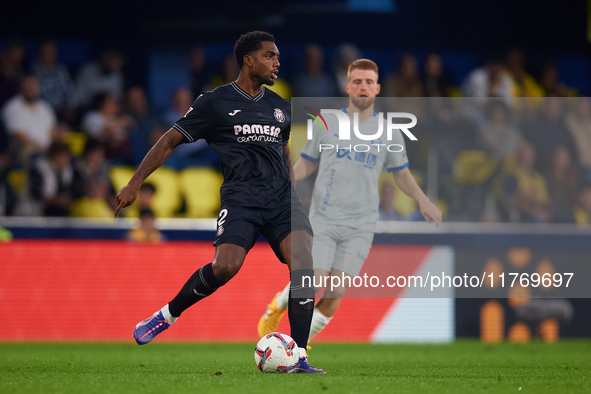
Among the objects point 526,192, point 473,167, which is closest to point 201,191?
point 473,167

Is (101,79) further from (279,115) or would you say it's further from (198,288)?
(198,288)

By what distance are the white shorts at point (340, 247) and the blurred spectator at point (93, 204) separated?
482 cm

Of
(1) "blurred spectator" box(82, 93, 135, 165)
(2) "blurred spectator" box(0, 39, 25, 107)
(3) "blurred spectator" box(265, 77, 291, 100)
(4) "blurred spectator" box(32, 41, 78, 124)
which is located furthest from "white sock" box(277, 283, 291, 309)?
(2) "blurred spectator" box(0, 39, 25, 107)

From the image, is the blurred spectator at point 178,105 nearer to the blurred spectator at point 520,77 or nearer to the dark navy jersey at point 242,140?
the blurred spectator at point 520,77

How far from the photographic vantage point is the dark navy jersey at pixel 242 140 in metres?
5.73

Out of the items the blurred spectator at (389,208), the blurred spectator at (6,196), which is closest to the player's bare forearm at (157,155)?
the blurred spectator at (389,208)

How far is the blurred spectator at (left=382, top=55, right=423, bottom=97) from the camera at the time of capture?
1273 cm

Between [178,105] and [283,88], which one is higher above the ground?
[283,88]

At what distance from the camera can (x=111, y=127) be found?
12055 mm

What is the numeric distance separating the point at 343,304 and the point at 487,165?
10.0 ft

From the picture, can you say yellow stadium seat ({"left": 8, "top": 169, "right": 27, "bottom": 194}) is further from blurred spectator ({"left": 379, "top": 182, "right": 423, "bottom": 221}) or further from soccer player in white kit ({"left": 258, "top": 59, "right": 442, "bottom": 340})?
soccer player in white kit ({"left": 258, "top": 59, "right": 442, "bottom": 340})

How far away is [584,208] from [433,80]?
3.26m

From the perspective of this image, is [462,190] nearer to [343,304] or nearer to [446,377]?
[343,304]

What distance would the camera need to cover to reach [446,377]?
5.55m
